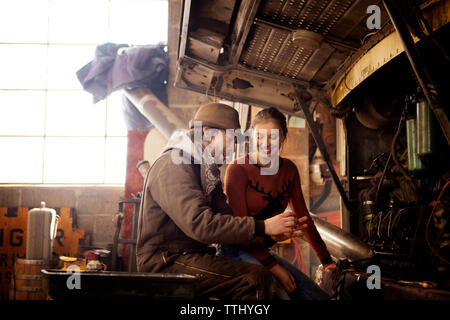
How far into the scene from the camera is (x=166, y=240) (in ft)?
7.80

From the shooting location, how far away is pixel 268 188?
2.82 meters

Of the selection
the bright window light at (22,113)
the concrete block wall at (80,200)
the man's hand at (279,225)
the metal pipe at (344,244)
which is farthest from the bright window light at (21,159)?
the man's hand at (279,225)

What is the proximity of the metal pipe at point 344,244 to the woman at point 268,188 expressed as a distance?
2.87 feet

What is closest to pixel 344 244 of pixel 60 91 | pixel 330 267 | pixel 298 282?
pixel 330 267

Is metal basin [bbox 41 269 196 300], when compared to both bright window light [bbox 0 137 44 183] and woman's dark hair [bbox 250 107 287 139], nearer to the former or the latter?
woman's dark hair [bbox 250 107 287 139]

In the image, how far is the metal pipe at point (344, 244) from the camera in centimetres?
361

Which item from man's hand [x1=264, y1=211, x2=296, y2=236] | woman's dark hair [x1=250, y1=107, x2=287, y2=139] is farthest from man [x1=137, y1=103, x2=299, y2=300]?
woman's dark hair [x1=250, y1=107, x2=287, y2=139]

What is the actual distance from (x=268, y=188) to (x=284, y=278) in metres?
0.62

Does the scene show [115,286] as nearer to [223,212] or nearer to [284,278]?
[223,212]

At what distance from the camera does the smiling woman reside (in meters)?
9.74

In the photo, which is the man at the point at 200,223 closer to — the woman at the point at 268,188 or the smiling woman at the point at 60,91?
the woman at the point at 268,188

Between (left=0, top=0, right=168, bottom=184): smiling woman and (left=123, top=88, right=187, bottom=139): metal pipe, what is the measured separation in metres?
1.09

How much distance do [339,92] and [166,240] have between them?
7.84 feet
